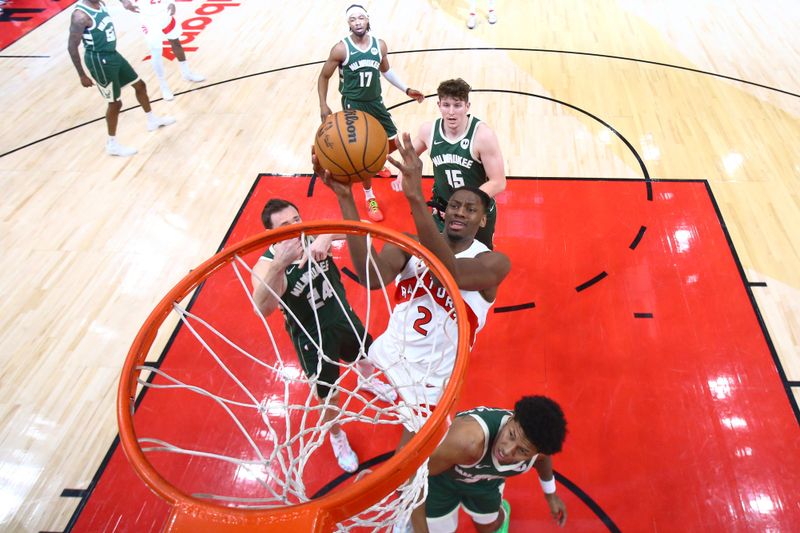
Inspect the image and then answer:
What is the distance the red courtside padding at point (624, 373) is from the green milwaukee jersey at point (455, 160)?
99 centimetres

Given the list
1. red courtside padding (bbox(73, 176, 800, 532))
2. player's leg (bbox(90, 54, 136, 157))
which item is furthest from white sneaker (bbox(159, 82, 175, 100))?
red courtside padding (bbox(73, 176, 800, 532))

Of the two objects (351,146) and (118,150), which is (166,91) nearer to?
(118,150)

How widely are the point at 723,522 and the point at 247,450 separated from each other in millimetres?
2789

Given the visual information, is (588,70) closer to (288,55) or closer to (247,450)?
(288,55)

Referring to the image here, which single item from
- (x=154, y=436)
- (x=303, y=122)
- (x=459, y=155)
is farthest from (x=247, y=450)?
(x=303, y=122)

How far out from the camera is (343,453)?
3.19 metres

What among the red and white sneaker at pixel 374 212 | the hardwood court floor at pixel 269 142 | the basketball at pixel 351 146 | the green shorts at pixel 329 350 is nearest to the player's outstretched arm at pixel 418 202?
the basketball at pixel 351 146

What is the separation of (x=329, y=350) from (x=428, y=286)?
2.72ft

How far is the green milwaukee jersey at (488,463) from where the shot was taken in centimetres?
216

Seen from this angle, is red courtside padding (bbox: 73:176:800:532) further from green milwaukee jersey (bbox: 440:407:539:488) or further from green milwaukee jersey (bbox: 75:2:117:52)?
green milwaukee jersey (bbox: 75:2:117:52)

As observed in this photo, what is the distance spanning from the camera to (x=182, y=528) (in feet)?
4.72

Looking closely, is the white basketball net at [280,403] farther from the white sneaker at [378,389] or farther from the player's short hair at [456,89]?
the player's short hair at [456,89]

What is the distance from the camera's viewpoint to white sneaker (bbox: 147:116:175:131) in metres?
6.45

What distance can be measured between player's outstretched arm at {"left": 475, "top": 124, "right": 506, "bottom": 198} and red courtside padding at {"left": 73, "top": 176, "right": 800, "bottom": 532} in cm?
101
